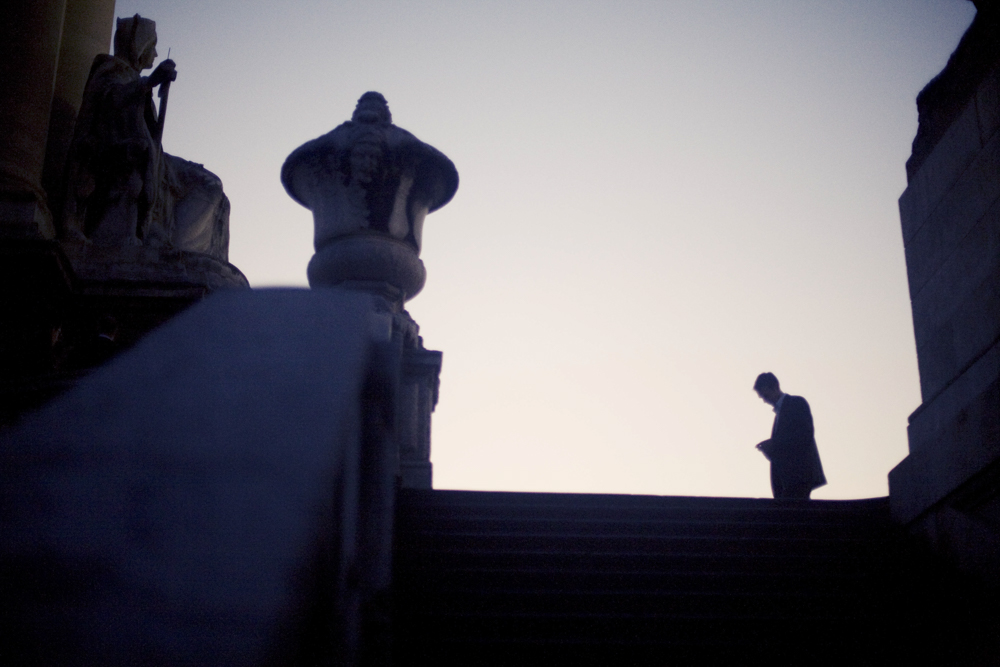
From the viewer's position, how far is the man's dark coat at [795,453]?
8.68 meters

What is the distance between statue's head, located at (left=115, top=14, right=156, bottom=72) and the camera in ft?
36.7

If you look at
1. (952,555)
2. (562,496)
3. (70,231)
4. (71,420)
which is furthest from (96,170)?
(952,555)

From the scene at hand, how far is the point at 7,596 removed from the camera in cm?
295

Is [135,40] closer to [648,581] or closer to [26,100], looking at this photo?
[26,100]

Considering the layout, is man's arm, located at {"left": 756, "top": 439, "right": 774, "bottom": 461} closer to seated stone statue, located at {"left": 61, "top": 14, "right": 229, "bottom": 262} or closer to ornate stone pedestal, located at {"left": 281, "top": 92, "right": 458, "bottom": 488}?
ornate stone pedestal, located at {"left": 281, "top": 92, "right": 458, "bottom": 488}

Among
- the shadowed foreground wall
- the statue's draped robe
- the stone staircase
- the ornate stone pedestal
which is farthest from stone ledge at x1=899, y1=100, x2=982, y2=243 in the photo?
the statue's draped robe

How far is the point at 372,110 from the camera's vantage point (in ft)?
35.0

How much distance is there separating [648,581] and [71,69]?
9779 millimetres

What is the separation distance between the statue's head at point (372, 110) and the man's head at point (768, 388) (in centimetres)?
466

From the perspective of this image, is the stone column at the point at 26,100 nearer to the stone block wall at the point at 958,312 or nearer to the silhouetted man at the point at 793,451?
the silhouetted man at the point at 793,451

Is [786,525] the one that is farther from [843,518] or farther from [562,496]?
[562,496]

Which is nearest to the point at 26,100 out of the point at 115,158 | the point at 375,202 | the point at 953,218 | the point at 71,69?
the point at 115,158

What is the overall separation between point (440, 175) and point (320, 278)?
66.7 inches

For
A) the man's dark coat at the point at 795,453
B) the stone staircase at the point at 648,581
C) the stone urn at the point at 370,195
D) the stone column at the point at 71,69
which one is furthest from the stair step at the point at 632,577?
the stone column at the point at 71,69
